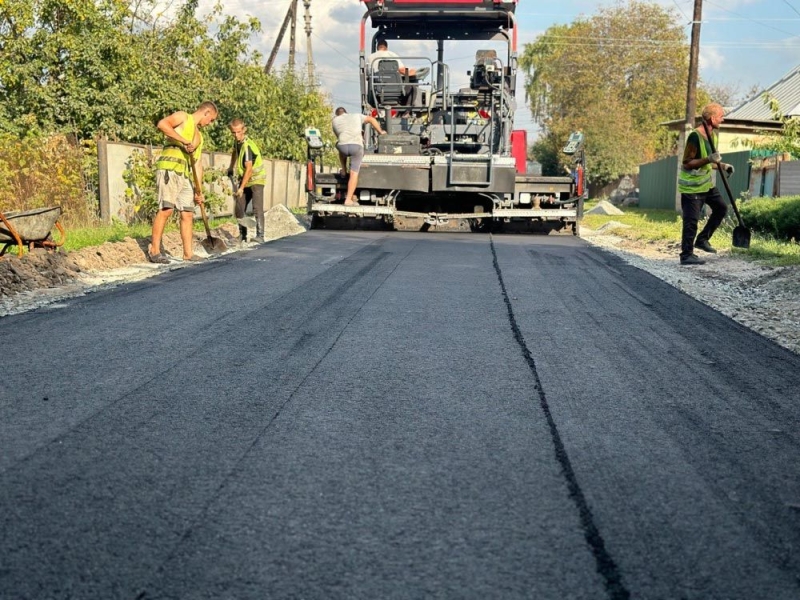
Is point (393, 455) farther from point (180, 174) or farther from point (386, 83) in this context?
point (386, 83)

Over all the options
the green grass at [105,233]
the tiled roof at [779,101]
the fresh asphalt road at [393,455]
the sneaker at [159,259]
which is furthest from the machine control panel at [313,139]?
the tiled roof at [779,101]

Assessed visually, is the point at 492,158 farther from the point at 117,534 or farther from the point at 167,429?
the point at 117,534

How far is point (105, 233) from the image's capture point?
12195 millimetres

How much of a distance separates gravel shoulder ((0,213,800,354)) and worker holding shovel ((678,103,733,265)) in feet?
1.50

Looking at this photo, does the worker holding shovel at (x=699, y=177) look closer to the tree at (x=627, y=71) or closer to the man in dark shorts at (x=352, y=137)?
the man in dark shorts at (x=352, y=137)

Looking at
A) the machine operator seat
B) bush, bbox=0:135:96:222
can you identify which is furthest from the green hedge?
bush, bbox=0:135:96:222

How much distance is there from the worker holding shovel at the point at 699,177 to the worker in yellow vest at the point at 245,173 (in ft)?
18.7

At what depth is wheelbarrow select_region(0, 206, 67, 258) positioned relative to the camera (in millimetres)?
7676

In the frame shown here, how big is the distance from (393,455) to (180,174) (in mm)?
6943

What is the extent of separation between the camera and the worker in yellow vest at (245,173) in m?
12.2

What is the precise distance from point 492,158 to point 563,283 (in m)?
5.76

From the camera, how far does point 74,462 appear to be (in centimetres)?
322

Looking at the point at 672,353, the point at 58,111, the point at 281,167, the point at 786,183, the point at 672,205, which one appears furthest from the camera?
the point at 672,205

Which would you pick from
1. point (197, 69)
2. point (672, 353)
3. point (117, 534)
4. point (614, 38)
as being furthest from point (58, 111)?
point (614, 38)
